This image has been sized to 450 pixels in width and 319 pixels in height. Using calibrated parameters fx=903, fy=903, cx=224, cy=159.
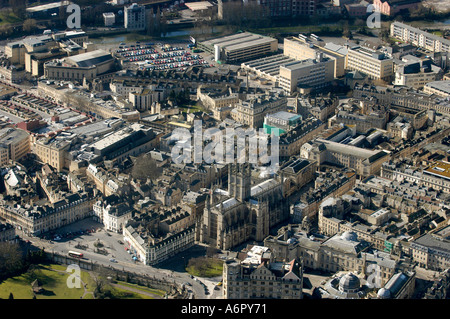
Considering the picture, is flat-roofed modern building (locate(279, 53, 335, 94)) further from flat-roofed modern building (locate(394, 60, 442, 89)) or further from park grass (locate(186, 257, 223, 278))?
park grass (locate(186, 257, 223, 278))

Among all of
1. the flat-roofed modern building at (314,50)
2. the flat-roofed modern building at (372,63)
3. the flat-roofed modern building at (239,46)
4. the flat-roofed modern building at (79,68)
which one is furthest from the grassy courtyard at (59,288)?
the flat-roofed modern building at (239,46)

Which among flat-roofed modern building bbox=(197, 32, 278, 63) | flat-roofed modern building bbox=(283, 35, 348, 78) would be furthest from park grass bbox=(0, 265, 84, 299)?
flat-roofed modern building bbox=(197, 32, 278, 63)

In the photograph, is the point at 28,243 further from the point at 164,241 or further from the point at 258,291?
the point at 258,291

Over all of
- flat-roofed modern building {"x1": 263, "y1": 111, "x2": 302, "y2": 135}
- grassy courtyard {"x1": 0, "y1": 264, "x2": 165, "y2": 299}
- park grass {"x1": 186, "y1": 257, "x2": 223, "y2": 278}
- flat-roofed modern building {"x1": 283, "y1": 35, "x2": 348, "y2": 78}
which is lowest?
grassy courtyard {"x1": 0, "y1": 264, "x2": 165, "y2": 299}

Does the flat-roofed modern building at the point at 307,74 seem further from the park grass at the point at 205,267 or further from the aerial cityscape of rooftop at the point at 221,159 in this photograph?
the park grass at the point at 205,267

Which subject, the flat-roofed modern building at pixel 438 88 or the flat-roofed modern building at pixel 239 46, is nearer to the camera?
the flat-roofed modern building at pixel 438 88

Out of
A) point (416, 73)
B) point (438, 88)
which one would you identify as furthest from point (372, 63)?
point (438, 88)
